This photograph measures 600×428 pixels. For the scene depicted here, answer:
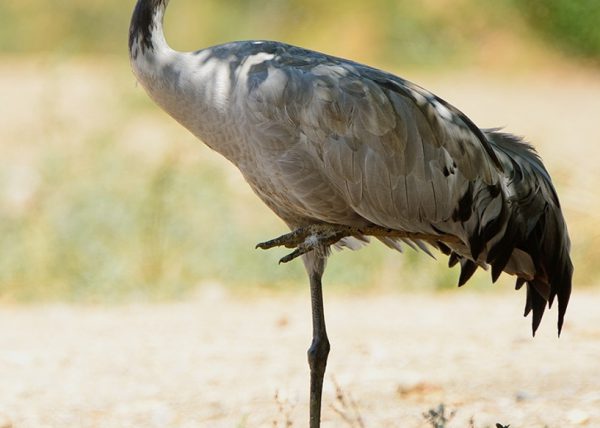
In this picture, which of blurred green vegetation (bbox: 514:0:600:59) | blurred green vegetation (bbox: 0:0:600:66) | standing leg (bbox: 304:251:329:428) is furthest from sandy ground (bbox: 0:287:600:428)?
blurred green vegetation (bbox: 0:0:600:66)

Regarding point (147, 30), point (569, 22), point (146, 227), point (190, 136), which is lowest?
point (147, 30)

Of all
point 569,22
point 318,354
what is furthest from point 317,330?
point 569,22

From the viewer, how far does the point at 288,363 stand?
692 centimetres

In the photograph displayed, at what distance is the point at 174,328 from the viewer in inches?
311

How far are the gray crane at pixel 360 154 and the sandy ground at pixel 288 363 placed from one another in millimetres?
805

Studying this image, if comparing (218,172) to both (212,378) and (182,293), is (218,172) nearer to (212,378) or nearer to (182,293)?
(182,293)

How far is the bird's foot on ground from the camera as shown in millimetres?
4477

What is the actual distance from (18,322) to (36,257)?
112cm

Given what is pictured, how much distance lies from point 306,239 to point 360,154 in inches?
20.9

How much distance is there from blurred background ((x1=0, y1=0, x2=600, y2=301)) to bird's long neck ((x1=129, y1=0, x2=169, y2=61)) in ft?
12.5

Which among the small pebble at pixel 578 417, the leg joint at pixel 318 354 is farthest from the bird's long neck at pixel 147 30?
the small pebble at pixel 578 417

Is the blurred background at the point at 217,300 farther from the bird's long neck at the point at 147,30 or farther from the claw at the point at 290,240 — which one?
the bird's long neck at the point at 147,30

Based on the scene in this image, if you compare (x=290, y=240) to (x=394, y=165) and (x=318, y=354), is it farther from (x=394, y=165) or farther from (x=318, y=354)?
(x=318, y=354)

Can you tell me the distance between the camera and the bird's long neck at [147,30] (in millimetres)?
5297
